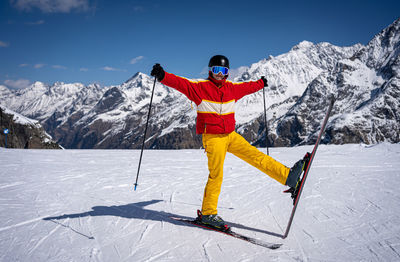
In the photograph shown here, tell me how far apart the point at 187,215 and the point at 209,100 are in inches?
80.0

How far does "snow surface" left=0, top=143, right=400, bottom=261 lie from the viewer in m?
3.04

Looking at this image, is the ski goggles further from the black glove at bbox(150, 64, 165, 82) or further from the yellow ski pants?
the yellow ski pants

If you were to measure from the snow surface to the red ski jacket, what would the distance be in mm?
1512

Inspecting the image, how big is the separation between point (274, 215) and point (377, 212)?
1.52m

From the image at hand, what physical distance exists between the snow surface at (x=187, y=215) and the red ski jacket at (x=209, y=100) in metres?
1.51

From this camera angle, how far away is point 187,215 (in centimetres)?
455

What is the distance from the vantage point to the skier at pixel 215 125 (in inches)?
151

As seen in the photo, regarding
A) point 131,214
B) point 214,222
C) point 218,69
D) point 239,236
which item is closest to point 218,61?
point 218,69

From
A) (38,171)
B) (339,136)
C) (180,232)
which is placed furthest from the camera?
(339,136)

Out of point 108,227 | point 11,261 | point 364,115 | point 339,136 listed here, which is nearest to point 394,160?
point 108,227

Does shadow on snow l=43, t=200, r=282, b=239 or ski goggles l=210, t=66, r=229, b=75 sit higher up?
ski goggles l=210, t=66, r=229, b=75

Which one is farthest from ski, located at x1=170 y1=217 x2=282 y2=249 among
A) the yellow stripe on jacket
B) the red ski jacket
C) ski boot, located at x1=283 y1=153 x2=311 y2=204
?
the yellow stripe on jacket

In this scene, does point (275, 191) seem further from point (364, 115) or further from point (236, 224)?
point (364, 115)

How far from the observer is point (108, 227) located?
12.8ft
